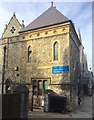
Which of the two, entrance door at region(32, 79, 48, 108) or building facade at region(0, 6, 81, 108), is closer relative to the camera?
building facade at region(0, 6, 81, 108)

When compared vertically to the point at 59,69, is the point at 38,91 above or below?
below

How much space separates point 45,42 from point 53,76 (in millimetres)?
3951

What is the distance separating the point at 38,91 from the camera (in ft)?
66.9

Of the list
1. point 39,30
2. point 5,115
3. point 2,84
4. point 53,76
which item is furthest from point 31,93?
point 5,115

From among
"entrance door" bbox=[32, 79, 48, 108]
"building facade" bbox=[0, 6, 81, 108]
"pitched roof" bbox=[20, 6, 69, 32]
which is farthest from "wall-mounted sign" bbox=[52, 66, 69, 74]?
"pitched roof" bbox=[20, 6, 69, 32]

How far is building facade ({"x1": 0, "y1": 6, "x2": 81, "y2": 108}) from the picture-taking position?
19.1 m

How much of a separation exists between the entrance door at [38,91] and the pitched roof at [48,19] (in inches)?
250

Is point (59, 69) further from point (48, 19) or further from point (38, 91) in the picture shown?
point (48, 19)

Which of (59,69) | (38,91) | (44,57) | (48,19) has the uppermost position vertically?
(48,19)

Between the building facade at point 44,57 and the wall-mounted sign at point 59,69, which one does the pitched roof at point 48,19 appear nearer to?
the building facade at point 44,57

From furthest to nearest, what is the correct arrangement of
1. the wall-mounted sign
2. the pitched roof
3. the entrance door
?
the pitched roof, the entrance door, the wall-mounted sign

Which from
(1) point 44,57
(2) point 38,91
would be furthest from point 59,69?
(2) point 38,91

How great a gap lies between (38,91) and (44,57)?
12.3 ft

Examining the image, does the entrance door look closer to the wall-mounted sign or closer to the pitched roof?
the wall-mounted sign
